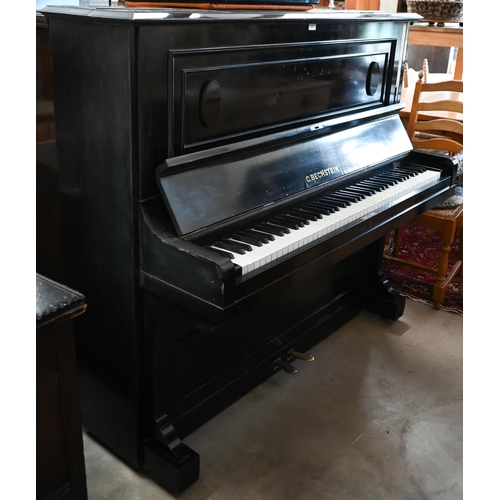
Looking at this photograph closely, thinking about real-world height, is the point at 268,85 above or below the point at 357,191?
above

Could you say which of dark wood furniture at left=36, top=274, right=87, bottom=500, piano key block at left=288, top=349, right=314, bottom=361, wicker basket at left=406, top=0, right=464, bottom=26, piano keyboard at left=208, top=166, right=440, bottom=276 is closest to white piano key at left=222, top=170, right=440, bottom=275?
piano keyboard at left=208, top=166, right=440, bottom=276

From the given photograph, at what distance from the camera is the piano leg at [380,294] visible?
3.04 m

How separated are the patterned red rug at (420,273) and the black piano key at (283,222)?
1.56 metres

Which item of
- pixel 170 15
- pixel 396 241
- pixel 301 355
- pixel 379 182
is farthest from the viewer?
pixel 396 241

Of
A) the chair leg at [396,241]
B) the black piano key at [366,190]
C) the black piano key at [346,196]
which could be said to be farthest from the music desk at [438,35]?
the black piano key at [346,196]

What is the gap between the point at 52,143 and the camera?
188 cm

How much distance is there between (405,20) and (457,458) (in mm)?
1733

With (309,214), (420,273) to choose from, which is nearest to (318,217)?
(309,214)

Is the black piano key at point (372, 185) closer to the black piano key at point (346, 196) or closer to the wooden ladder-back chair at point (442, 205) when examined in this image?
the black piano key at point (346, 196)

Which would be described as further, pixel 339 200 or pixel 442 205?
pixel 442 205

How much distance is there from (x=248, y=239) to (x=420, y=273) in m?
2.01

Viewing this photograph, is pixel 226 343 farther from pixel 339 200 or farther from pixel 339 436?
pixel 339 200

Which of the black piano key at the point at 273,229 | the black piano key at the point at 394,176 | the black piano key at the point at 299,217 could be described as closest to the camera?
the black piano key at the point at 273,229

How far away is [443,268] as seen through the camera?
3.11m
